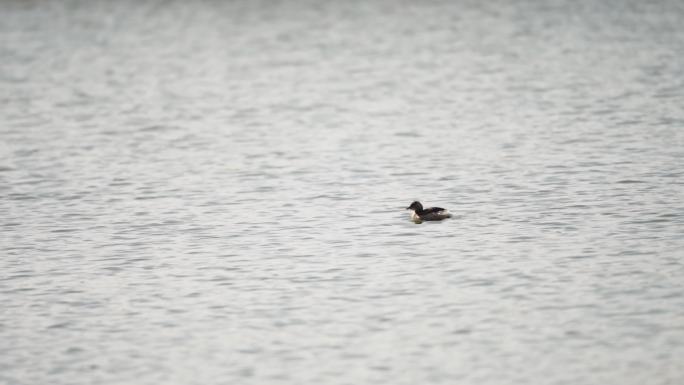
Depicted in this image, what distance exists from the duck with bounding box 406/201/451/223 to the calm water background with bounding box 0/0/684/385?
13 centimetres

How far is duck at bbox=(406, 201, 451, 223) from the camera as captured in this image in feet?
54.6

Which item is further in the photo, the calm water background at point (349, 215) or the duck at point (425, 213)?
the duck at point (425, 213)

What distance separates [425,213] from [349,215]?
1.47 m

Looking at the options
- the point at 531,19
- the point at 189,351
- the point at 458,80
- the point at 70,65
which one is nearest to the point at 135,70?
the point at 70,65

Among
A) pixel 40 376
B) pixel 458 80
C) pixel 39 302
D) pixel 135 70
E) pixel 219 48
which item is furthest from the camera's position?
pixel 219 48

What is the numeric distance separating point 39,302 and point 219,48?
25056 millimetres

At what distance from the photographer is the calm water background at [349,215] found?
12148 mm

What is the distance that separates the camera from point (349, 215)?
1761 cm

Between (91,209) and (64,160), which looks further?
(64,160)

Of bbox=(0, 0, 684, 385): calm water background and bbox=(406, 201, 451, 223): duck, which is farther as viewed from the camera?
bbox=(406, 201, 451, 223): duck

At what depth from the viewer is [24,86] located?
31.1 meters

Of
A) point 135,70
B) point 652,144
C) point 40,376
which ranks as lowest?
point 40,376

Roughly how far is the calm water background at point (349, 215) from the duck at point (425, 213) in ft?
0.41

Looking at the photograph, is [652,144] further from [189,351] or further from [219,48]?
[219,48]
